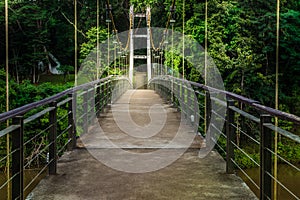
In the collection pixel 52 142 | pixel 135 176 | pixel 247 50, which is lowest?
pixel 135 176

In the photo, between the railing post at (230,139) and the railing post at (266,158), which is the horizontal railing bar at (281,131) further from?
the railing post at (230,139)

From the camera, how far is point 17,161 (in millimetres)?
2602

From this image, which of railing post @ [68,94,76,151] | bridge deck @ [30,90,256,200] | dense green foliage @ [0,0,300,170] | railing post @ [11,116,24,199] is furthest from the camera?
dense green foliage @ [0,0,300,170]

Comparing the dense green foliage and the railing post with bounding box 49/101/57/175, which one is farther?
the dense green foliage

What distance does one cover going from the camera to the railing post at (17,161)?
2.59m

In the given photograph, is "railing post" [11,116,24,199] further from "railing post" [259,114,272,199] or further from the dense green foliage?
the dense green foliage

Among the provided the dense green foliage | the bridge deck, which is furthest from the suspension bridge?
the dense green foliage

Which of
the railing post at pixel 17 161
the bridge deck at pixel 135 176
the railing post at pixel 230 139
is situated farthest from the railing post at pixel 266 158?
the railing post at pixel 17 161

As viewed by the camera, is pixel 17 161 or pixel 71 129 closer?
pixel 17 161

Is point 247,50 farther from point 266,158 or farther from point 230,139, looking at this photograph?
point 266,158

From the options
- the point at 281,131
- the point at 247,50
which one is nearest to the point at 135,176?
the point at 281,131

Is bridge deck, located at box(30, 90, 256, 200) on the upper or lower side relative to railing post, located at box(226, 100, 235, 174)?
lower

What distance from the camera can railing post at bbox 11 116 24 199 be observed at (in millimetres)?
2586

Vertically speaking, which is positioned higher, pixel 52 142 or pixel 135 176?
pixel 52 142
